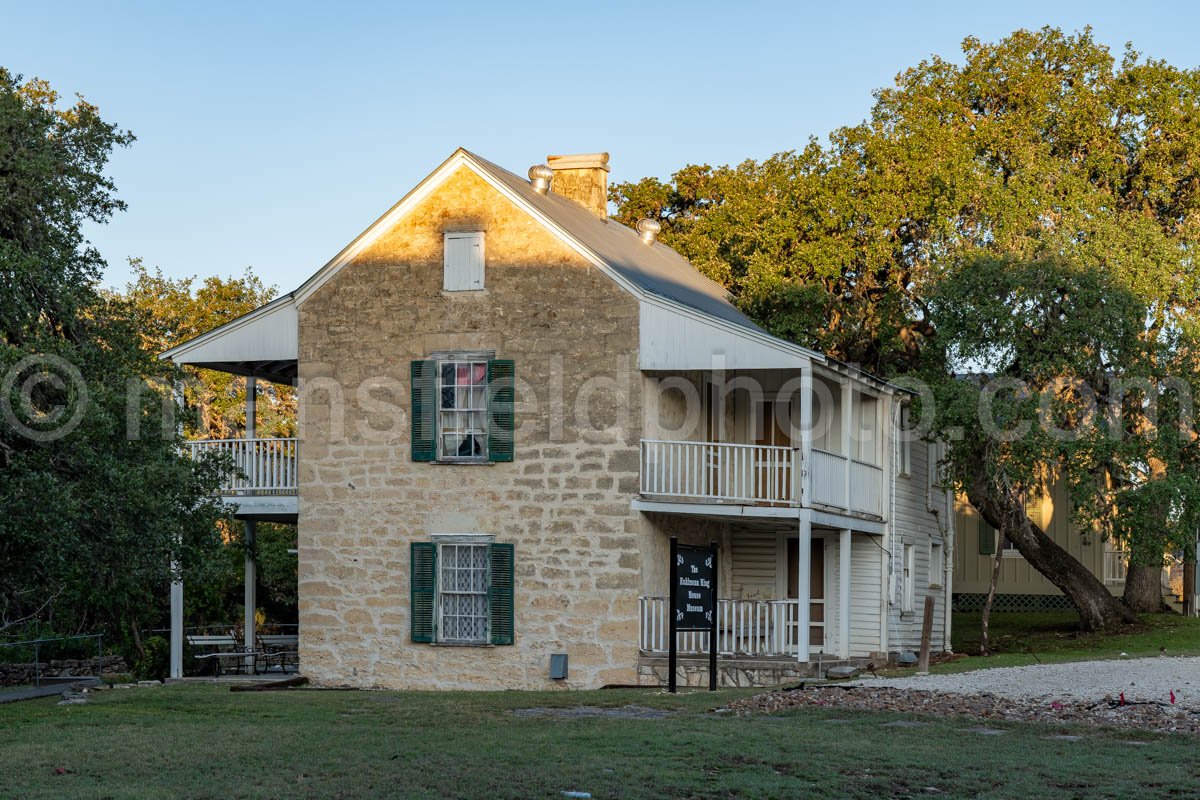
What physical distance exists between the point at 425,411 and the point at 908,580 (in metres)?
9.29

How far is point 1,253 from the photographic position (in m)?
16.8

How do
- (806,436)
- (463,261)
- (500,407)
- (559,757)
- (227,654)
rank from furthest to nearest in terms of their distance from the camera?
(227,654) < (463,261) < (500,407) < (806,436) < (559,757)

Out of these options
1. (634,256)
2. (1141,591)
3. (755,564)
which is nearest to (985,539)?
(1141,591)

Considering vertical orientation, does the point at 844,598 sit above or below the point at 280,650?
above

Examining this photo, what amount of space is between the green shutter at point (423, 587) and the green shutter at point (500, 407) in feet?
5.39

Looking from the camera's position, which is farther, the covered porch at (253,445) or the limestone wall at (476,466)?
the covered porch at (253,445)

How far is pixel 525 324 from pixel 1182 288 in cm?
1132

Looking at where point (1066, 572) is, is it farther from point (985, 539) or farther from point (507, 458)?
point (507, 458)

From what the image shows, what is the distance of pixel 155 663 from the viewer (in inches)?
947

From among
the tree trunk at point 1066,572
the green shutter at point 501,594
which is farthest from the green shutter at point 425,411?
the tree trunk at point 1066,572

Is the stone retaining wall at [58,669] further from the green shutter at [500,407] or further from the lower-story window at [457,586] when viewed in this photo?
the green shutter at [500,407]

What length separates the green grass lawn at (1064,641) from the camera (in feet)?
76.6

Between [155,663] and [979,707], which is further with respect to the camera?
[155,663]

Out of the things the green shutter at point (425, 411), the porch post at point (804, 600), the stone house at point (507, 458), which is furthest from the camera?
the green shutter at point (425, 411)
